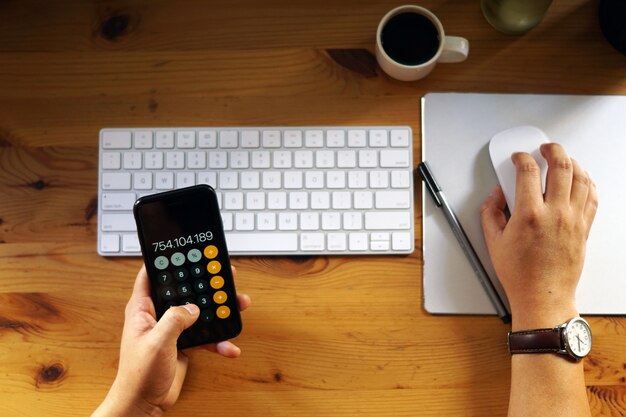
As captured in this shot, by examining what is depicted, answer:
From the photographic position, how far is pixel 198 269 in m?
0.65

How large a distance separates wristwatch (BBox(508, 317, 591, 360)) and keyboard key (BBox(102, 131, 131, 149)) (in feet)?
1.74

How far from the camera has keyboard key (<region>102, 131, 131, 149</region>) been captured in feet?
2.37

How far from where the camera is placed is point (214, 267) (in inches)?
25.6

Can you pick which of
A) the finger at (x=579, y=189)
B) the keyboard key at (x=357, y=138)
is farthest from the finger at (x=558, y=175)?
the keyboard key at (x=357, y=138)

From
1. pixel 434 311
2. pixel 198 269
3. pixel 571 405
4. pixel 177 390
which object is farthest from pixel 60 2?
pixel 571 405

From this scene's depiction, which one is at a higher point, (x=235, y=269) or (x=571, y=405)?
(x=235, y=269)

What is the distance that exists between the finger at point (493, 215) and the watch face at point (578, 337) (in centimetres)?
13

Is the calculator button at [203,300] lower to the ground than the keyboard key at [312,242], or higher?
lower

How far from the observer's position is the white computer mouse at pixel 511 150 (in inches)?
27.7

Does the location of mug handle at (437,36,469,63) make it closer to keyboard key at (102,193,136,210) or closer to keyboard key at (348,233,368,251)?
keyboard key at (348,233,368,251)

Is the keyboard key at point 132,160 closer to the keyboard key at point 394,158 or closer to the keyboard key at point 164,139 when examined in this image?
the keyboard key at point 164,139

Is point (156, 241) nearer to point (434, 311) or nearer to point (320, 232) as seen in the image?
point (320, 232)

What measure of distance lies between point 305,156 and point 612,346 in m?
0.44

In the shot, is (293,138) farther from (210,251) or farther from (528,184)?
(528,184)
